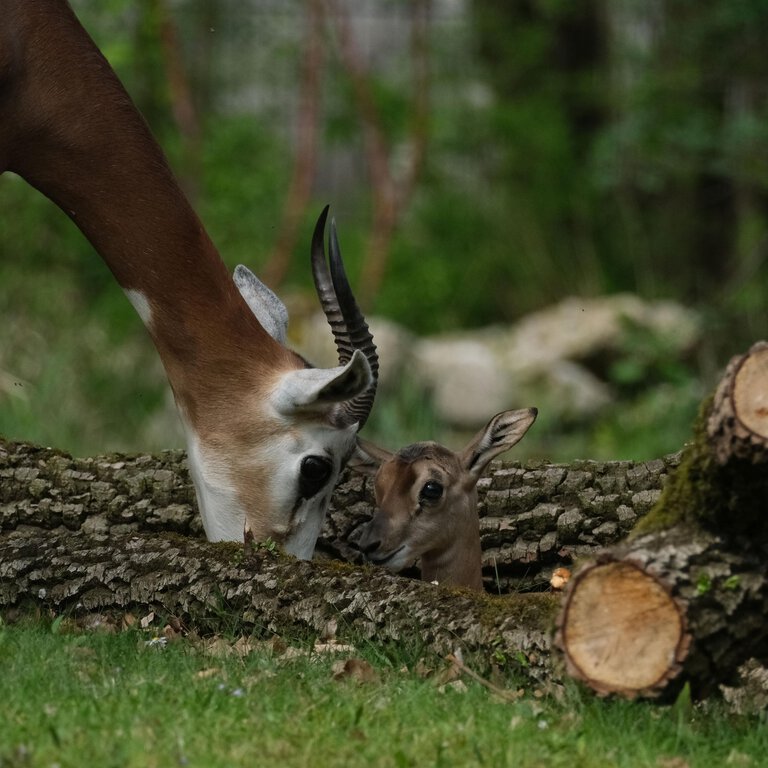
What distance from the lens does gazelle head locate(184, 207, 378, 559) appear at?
645cm

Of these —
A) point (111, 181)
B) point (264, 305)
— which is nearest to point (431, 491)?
point (264, 305)

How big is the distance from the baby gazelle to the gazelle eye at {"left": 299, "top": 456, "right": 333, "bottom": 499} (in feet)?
0.92

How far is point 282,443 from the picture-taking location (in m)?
6.52

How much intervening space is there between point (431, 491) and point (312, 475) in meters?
0.51

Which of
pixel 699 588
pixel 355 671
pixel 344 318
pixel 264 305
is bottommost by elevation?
pixel 355 671

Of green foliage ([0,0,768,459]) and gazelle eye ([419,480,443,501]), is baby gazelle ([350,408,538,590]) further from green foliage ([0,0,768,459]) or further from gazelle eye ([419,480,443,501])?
green foliage ([0,0,768,459])

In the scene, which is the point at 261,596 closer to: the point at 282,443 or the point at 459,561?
the point at 282,443

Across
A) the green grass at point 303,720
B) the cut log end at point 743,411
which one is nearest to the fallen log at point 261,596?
the green grass at point 303,720

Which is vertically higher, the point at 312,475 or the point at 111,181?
the point at 111,181

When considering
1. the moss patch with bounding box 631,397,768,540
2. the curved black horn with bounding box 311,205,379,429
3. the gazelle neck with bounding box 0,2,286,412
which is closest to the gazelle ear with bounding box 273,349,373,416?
the curved black horn with bounding box 311,205,379,429

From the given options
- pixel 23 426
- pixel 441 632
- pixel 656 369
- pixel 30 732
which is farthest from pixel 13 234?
pixel 30 732

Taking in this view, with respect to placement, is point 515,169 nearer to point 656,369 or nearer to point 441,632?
point 656,369

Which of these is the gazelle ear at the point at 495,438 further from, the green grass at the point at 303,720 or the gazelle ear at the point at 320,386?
the green grass at the point at 303,720

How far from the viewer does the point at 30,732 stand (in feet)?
13.8
